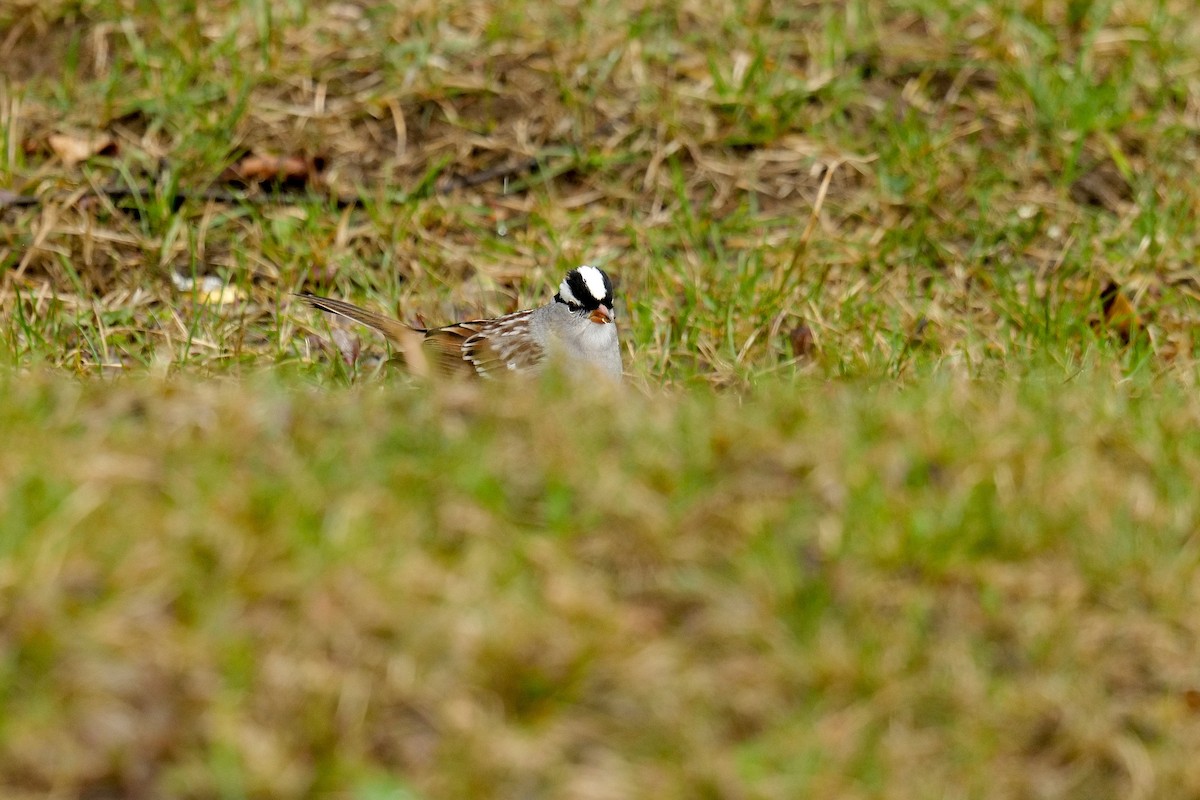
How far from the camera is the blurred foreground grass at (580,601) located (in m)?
3.29

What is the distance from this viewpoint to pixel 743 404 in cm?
473

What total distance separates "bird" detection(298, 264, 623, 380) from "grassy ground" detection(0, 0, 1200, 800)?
213 mm

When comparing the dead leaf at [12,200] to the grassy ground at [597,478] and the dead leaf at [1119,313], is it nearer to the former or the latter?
the grassy ground at [597,478]

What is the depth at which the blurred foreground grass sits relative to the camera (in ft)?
10.8

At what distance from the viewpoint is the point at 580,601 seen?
363 cm

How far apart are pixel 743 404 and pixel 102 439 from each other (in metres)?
1.75

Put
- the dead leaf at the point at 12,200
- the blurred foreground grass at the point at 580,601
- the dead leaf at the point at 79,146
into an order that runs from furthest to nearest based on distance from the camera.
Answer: the dead leaf at the point at 79,146 → the dead leaf at the point at 12,200 → the blurred foreground grass at the point at 580,601

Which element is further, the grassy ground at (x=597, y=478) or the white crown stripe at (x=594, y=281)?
the white crown stripe at (x=594, y=281)

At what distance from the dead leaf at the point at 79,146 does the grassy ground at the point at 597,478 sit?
0.03 meters

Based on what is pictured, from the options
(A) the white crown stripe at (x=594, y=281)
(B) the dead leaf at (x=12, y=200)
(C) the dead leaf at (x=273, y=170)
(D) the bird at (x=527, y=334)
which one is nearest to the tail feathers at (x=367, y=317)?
(D) the bird at (x=527, y=334)

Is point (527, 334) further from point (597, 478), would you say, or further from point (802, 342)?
point (597, 478)

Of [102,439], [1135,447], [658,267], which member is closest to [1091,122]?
[658,267]

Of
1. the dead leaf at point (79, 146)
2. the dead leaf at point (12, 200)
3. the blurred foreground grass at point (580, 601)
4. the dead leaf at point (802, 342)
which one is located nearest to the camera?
the blurred foreground grass at point (580, 601)

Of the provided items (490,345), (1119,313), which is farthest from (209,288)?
(1119,313)
